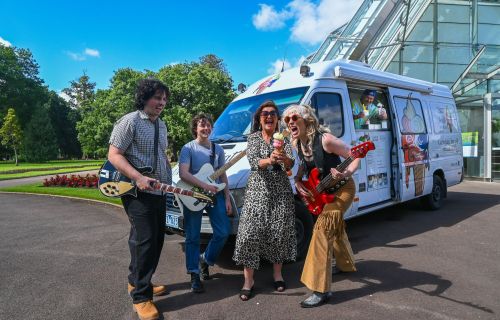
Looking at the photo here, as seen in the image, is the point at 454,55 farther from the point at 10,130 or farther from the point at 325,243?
the point at 10,130

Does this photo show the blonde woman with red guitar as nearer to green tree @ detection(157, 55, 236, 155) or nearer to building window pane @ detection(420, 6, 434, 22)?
building window pane @ detection(420, 6, 434, 22)

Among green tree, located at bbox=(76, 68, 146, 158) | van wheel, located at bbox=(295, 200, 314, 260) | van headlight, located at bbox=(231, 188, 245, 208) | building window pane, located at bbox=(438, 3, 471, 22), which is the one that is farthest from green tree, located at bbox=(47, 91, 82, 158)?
van wheel, located at bbox=(295, 200, 314, 260)

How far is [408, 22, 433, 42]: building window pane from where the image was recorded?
58.7ft

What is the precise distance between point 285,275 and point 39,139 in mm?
54020

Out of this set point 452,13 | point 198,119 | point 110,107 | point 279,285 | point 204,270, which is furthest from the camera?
point 110,107

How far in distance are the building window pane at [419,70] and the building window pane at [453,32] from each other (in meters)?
1.71

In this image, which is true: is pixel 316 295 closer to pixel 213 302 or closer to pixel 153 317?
pixel 213 302

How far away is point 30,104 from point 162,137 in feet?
207

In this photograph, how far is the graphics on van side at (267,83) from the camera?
5.86 meters

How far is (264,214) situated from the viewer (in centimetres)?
371

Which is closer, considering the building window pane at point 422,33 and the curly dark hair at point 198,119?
the curly dark hair at point 198,119

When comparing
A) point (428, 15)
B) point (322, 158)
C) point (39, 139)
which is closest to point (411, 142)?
point (322, 158)

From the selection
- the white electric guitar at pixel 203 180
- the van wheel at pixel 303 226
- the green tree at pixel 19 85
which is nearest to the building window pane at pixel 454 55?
the van wheel at pixel 303 226

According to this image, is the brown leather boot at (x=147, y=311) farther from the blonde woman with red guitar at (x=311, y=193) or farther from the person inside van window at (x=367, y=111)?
the person inside van window at (x=367, y=111)
